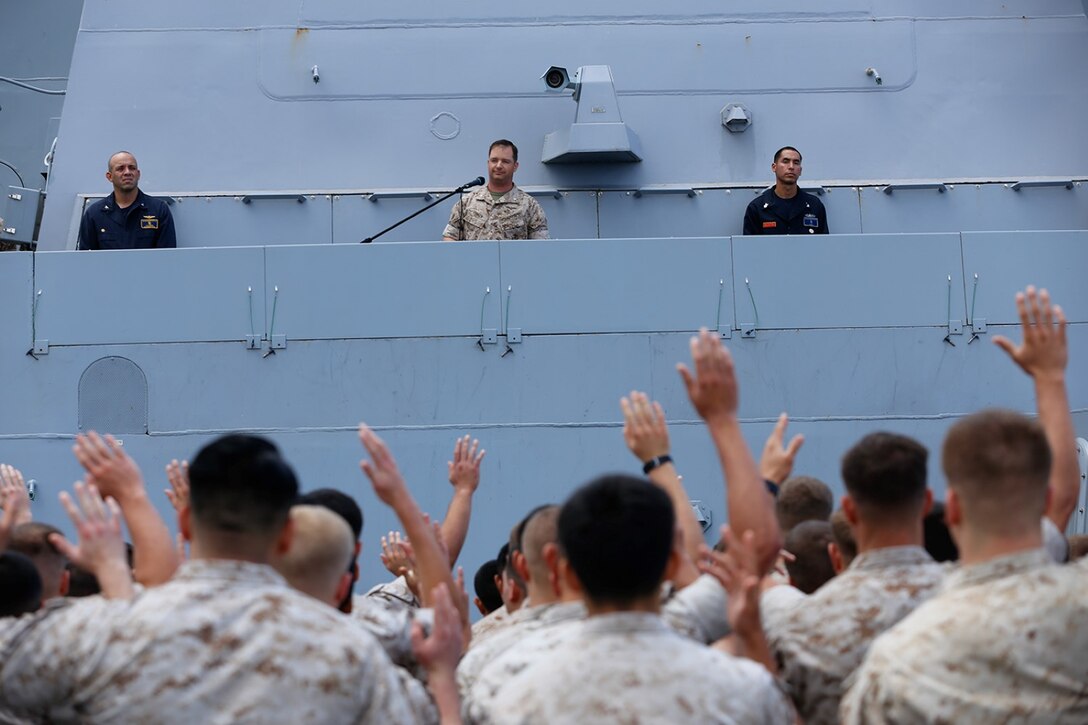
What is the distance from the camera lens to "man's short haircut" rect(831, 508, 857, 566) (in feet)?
10.6

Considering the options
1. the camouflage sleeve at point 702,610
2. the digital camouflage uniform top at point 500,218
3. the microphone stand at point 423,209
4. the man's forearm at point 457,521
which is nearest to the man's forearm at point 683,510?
the camouflage sleeve at point 702,610

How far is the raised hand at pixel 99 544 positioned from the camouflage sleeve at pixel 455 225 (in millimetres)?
4871

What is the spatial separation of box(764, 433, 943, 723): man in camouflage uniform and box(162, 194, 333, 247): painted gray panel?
522 centimetres

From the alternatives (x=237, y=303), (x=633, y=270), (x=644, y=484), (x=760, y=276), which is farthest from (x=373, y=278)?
(x=644, y=484)

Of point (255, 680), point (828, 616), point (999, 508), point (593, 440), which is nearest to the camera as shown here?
point (255, 680)

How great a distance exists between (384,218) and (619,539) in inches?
221

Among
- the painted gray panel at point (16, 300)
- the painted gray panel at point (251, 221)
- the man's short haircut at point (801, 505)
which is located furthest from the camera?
the painted gray panel at point (251, 221)

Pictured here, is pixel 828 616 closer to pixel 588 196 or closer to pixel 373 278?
pixel 373 278

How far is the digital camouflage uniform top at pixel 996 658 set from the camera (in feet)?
7.75

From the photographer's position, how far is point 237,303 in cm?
700

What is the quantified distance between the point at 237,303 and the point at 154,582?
13.8 ft

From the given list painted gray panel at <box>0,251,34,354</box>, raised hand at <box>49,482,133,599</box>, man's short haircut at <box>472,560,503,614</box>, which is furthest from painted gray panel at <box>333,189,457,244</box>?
raised hand at <box>49,482,133,599</box>

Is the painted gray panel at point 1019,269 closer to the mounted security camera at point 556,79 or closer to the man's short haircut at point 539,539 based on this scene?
the mounted security camera at point 556,79

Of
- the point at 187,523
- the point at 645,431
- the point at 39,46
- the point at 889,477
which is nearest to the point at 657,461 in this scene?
the point at 645,431
